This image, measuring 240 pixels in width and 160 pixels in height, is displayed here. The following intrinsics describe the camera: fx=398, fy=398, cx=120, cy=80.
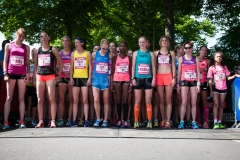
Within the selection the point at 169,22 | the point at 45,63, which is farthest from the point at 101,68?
the point at 169,22

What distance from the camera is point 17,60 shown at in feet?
28.2

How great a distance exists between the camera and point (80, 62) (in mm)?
9156

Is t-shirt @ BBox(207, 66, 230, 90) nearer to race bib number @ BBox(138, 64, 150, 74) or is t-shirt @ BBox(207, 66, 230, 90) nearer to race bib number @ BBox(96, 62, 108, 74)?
race bib number @ BBox(138, 64, 150, 74)

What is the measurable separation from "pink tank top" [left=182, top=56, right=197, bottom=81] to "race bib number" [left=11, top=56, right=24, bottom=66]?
12.0 ft

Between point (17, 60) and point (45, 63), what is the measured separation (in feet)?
1.96

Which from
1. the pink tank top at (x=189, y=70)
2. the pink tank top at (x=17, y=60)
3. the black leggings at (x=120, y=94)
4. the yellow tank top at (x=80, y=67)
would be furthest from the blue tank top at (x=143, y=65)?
the pink tank top at (x=17, y=60)

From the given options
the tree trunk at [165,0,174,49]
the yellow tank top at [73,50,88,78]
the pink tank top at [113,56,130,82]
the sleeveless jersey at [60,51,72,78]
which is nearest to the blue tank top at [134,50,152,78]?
the pink tank top at [113,56,130,82]

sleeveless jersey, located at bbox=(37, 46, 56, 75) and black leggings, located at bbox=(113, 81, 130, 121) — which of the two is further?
black leggings, located at bbox=(113, 81, 130, 121)

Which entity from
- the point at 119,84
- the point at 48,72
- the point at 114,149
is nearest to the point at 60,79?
the point at 48,72

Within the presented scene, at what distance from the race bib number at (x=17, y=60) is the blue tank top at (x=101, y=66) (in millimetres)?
1644

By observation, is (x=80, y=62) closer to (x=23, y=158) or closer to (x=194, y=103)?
(x=194, y=103)

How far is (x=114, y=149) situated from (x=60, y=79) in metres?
4.19

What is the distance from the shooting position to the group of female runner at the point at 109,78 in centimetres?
872

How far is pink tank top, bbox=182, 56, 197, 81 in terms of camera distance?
30.1 ft
